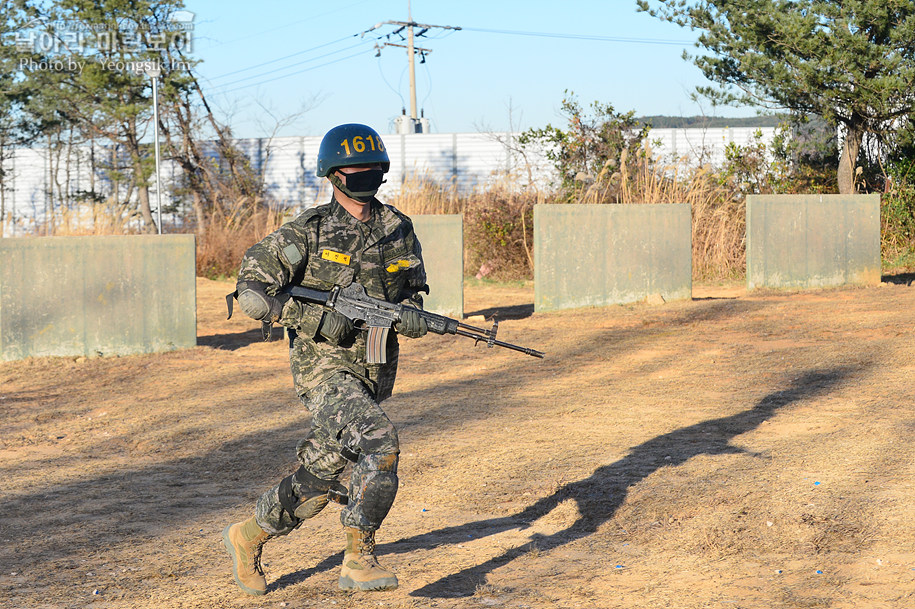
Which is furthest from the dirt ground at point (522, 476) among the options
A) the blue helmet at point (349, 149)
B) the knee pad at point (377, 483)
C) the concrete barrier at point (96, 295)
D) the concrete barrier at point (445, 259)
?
the concrete barrier at point (445, 259)

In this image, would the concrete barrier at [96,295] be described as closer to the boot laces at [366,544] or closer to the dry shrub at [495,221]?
the dry shrub at [495,221]

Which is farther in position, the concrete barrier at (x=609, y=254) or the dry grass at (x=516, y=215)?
the dry grass at (x=516, y=215)

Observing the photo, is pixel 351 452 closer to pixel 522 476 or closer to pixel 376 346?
pixel 376 346

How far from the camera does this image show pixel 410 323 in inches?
148

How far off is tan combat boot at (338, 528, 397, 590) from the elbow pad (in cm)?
86

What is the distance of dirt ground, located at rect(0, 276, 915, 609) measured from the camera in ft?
13.0

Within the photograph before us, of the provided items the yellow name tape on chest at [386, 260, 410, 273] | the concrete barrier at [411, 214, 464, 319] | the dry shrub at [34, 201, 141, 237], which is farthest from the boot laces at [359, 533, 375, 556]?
the dry shrub at [34, 201, 141, 237]

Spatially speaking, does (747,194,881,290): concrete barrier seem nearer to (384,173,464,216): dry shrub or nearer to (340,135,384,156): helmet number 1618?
(384,173,464,216): dry shrub

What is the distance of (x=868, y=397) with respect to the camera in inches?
294

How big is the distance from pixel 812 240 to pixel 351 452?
41.0 ft

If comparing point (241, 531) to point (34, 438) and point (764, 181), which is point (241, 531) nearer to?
point (34, 438)

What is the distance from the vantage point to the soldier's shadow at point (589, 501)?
13.4 ft

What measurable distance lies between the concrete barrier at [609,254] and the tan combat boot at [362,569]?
31.2 ft

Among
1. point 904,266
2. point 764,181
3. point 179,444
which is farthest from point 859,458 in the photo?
point 764,181
